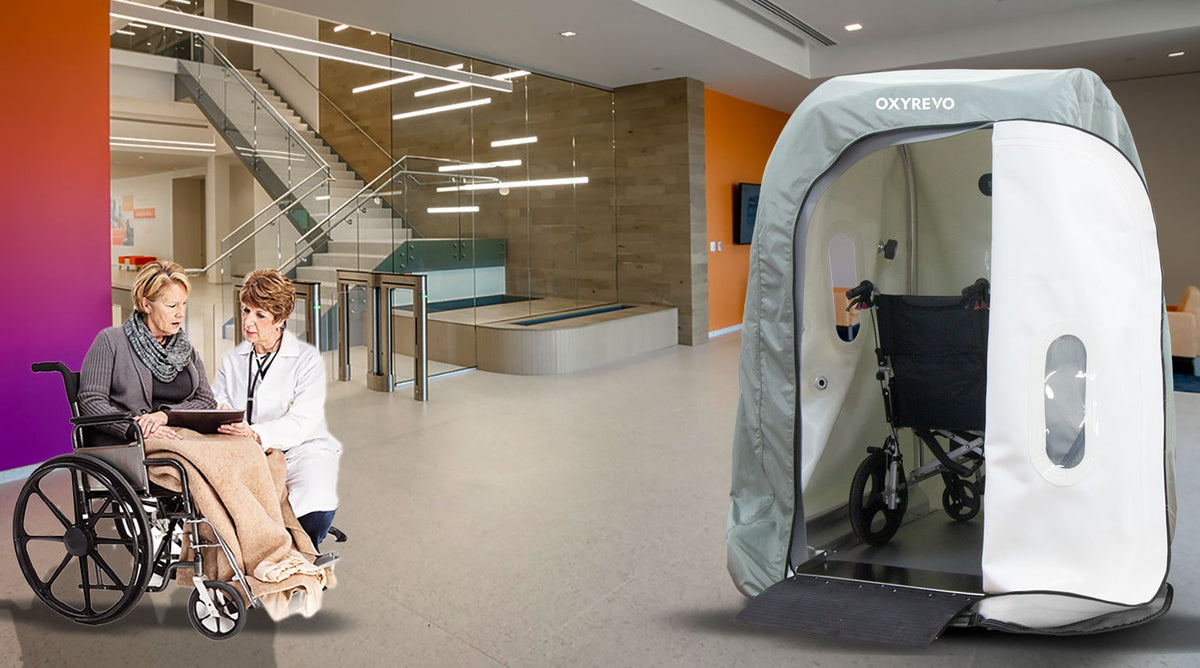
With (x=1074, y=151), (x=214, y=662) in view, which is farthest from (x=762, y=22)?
(x=214, y=662)

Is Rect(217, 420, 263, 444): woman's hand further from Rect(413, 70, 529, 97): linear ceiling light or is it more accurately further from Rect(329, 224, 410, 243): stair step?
Rect(413, 70, 529, 97): linear ceiling light

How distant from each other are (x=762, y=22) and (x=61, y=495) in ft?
22.9

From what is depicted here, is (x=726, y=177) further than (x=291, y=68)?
Yes

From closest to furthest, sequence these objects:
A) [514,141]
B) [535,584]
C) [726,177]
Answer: [535,584] < [514,141] < [726,177]

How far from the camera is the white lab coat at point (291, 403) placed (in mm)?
2184

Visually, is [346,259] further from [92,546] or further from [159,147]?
[92,546]

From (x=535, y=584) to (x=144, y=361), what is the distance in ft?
5.04

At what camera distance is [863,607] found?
2576 mm

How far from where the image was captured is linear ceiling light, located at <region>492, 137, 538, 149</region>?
788 cm

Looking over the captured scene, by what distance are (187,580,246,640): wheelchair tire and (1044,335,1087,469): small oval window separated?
2422 millimetres

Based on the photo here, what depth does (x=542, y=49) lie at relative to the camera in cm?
767

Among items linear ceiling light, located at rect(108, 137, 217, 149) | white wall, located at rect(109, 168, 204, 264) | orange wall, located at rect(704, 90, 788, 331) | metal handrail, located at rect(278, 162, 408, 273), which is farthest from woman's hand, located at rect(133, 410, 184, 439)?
orange wall, located at rect(704, 90, 788, 331)

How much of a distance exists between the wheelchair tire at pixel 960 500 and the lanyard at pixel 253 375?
2910 mm

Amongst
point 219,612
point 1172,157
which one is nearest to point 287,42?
point 219,612
